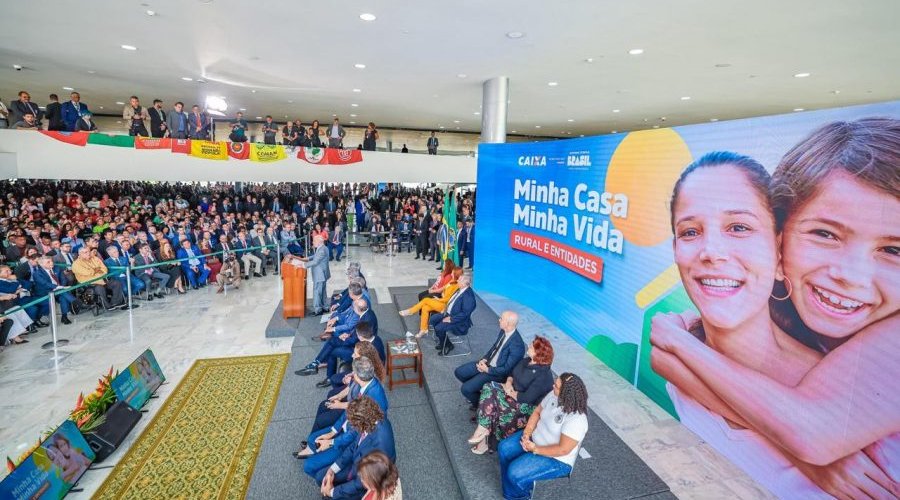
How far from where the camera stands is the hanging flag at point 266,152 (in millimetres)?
12641

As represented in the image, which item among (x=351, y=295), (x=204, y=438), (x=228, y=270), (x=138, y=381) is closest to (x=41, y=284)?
(x=228, y=270)

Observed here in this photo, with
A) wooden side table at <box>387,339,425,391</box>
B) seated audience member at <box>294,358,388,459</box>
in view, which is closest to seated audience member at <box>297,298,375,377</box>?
wooden side table at <box>387,339,425,391</box>

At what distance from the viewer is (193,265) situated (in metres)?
9.10

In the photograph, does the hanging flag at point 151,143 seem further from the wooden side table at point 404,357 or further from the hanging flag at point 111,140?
the wooden side table at point 404,357

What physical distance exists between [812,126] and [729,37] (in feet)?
11.7

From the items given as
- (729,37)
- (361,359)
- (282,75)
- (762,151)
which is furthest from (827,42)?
(282,75)

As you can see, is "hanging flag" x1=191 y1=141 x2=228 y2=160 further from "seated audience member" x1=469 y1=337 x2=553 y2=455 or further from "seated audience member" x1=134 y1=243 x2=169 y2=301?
"seated audience member" x1=469 y1=337 x2=553 y2=455

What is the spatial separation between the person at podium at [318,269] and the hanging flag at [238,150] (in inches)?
266

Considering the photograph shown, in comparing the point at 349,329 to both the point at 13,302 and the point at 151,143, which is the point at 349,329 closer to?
the point at 13,302

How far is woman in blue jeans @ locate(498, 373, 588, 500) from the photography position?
2.97 m

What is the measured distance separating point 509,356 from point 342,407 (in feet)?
5.03

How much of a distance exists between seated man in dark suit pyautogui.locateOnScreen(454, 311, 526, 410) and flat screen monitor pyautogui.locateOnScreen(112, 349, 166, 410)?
3.25 metres

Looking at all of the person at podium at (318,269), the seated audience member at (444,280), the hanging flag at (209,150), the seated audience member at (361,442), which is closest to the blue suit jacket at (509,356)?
the seated audience member at (361,442)

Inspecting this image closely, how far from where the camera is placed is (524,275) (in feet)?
26.3
